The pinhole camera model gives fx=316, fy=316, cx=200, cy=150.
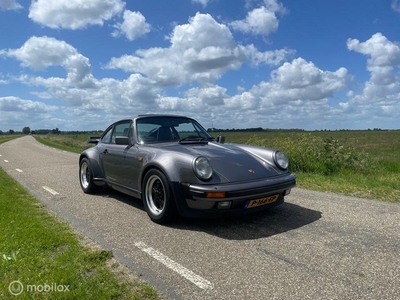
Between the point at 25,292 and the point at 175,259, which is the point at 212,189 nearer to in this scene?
the point at 175,259

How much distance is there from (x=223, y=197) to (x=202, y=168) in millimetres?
462

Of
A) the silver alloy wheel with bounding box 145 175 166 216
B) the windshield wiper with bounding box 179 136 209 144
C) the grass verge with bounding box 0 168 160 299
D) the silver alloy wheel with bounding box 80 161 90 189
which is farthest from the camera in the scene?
the silver alloy wheel with bounding box 80 161 90 189

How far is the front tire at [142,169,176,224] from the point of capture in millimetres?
4188

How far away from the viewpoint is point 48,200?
612 cm

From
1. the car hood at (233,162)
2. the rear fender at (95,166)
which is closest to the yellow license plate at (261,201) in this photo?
the car hood at (233,162)

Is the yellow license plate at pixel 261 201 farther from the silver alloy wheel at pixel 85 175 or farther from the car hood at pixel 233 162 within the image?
the silver alloy wheel at pixel 85 175

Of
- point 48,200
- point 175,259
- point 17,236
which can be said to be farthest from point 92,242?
point 48,200

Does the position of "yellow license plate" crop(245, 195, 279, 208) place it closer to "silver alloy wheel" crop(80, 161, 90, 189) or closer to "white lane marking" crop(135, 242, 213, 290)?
"white lane marking" crop(135, 242, 213, 290)

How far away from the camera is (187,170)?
400cm

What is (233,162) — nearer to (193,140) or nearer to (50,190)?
(193,140)

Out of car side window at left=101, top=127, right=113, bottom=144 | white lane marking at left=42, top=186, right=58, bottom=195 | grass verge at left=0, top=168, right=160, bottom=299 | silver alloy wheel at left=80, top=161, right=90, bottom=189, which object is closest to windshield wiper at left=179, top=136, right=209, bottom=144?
car side window at left=101, top=127, right=113, bottom=144

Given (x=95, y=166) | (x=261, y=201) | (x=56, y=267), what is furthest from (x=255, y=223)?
(x=95, y=166)

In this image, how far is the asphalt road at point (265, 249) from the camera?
2619 millimetres

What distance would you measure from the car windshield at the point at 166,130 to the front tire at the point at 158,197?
0.81m
